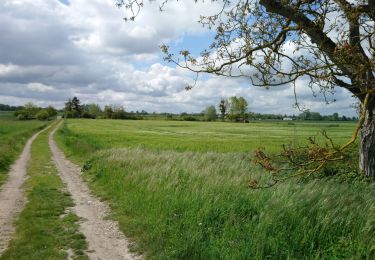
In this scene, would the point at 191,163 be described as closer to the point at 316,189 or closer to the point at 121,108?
the point at 316,189

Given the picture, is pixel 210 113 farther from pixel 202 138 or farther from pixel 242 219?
pixel 242 219

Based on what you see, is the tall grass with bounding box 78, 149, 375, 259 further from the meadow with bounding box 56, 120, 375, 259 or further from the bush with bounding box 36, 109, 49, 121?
the bush with bounding box 36, 109, 49, 121

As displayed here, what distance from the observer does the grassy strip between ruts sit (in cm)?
747

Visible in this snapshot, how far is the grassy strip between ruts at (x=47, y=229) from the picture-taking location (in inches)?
294

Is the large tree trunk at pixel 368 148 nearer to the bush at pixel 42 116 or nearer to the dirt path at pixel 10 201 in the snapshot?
the dirt path at pixel 10 201

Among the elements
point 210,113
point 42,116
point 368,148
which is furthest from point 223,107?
point 368,148

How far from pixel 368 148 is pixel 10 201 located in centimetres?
1090

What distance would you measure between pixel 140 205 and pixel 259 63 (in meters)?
5.08

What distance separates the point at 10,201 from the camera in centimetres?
1218

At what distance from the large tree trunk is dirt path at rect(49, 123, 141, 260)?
25.0 ft

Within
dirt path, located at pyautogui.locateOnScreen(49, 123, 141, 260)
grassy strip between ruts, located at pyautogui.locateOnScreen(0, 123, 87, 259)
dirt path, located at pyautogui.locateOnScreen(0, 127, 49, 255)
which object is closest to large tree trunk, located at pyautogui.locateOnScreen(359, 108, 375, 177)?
dirt path, located at pyautogui.locateOnScreen(49, 123, 141, 260)

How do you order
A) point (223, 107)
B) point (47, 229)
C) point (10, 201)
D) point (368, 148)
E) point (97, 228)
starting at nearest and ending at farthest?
point (47, 229), point (97, 228), point (368, 148), point (10, 201), point (223, 107)

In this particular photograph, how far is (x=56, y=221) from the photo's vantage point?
9.80m

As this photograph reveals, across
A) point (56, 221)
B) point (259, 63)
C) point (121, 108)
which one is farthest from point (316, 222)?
point (121, 108)
